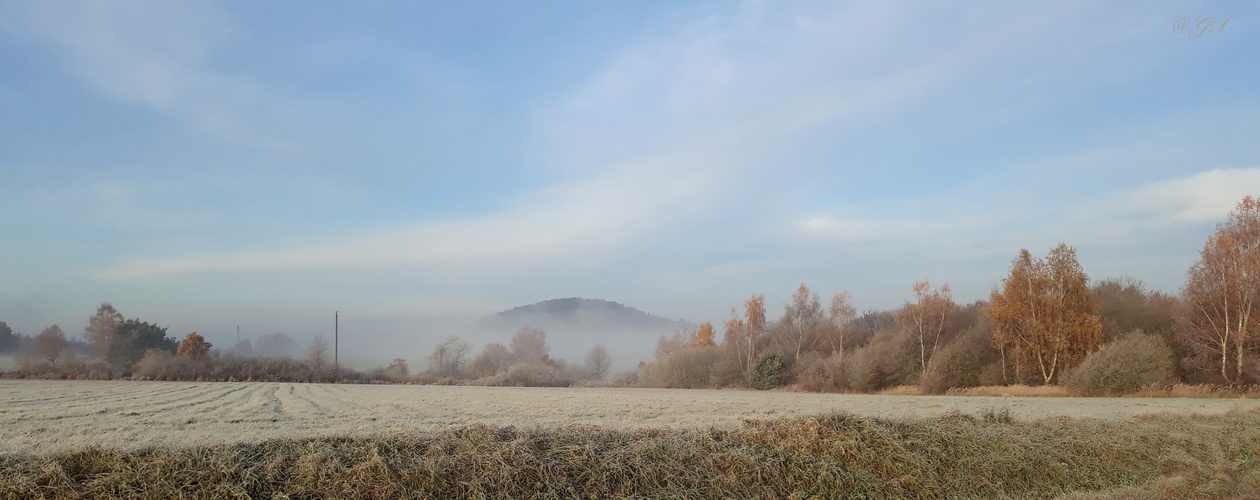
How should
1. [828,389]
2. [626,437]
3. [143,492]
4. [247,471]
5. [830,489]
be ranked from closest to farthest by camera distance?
[143,492] → [247,471] → [830,489] → [626,437] → [828,389]

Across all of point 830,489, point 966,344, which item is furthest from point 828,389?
point 830,489

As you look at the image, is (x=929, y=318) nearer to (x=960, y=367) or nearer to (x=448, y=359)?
(x=960, y=367)

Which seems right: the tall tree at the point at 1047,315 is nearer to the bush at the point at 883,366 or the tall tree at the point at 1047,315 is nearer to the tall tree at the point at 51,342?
the bush at the point at 883,366

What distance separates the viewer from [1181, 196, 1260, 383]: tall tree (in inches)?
1390

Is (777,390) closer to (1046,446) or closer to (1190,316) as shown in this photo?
(1190,316)

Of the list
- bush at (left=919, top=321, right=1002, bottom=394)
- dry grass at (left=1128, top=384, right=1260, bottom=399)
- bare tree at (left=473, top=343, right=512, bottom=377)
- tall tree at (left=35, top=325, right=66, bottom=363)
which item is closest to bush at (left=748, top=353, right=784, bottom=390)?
bush at (left=919, top=321, right=1002, bottom=394)

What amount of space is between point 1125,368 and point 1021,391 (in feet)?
18.4

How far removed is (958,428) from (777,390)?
41856 mm

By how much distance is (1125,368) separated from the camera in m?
34.5

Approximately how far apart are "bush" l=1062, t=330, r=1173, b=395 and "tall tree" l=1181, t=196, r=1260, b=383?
3.15 meters

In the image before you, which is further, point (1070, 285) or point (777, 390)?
point (777, 390)

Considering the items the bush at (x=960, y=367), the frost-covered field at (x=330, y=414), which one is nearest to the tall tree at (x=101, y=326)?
the frost-covered field at (x=330, y=414)

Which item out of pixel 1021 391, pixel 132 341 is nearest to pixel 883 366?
pixel 1021 391

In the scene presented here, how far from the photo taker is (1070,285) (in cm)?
4181
